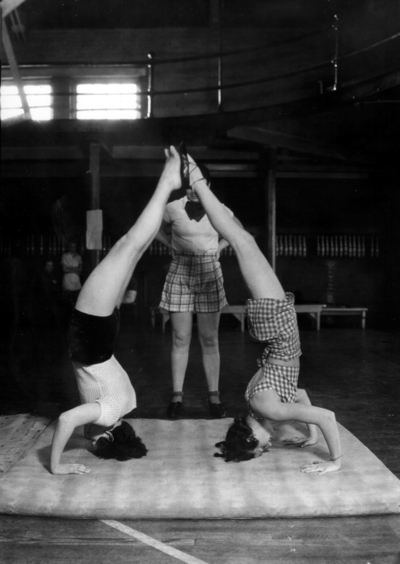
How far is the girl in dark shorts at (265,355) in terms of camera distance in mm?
2607

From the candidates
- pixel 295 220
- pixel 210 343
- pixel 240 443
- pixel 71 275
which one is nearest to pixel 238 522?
pixel 240 443

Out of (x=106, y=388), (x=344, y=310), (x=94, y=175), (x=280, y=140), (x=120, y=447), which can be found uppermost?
(x=280, y=140)

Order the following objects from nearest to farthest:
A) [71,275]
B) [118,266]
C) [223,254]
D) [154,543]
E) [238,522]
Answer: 1. [154,543]
2. [238,522]
3. [118,266]
4. [71,275]
5. [223,254]

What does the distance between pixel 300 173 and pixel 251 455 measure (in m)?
8.30

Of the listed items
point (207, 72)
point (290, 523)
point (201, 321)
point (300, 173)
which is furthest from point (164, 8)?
point (290, 523)

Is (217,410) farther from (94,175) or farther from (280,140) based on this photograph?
(280,140)

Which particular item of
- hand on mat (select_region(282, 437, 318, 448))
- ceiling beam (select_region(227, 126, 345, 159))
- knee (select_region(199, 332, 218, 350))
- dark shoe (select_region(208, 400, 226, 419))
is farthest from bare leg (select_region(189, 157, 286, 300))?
ceiling beam (select_region(227, 126, 345, 159))

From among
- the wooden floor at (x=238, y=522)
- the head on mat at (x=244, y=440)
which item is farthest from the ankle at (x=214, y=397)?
the head on mat at (x=244, y=440)

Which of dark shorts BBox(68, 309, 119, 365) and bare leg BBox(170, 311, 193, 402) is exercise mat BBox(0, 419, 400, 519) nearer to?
dark shorts BBox(68, 309, 119, 365)

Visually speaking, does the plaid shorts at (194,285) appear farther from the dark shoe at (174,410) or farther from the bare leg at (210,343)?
the dark shoe at (174,410)

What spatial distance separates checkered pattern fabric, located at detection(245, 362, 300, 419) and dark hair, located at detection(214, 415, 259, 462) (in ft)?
0.26

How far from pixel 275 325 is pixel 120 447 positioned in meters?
0.94

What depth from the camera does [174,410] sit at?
3.59 meters

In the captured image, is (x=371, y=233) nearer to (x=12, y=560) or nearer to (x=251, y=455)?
(x=251, y=455)
